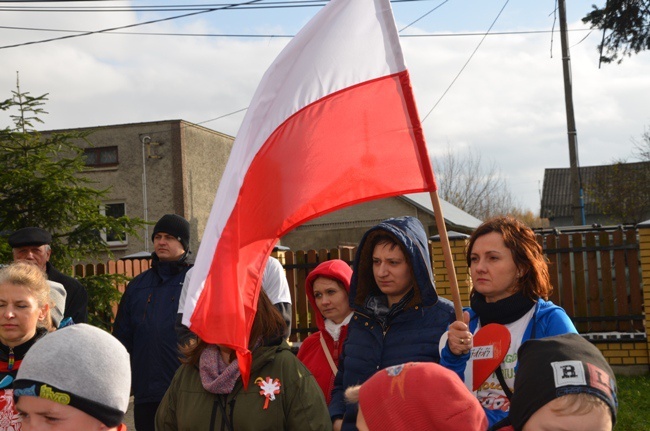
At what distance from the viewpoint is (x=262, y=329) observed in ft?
11.7

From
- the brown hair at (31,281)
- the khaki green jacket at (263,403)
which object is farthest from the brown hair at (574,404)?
the brown hair at (31,281)

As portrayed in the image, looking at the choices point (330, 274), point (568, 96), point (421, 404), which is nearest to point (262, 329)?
point (330, 274)

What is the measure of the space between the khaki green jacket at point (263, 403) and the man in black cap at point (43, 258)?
2235 millimetres

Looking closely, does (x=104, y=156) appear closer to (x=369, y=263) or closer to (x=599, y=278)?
(x=599, y=278)

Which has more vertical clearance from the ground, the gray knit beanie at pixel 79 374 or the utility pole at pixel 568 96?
the utility pole at pixel 568 96

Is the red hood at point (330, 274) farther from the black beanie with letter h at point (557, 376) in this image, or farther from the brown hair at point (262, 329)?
the black beanie with letter h at point (557, 376)

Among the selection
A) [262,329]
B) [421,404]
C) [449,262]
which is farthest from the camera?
[262,329]

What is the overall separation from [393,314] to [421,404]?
1931 millimetres

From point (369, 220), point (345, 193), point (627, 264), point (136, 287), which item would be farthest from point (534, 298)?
point (369, 220)

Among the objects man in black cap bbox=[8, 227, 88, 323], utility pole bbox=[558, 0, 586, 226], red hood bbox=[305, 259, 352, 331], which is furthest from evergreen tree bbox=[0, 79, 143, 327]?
utility pole bbox=[558, 0, 586, 226]

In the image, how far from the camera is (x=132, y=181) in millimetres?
34344

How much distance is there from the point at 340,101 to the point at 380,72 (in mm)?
222

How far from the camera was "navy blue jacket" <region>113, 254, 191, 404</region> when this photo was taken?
559cm

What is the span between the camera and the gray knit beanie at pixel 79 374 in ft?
7.16
